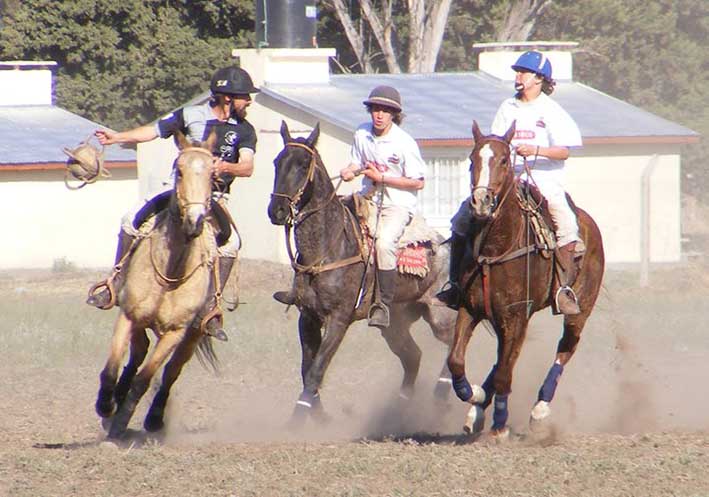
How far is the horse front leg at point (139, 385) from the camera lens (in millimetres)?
10211

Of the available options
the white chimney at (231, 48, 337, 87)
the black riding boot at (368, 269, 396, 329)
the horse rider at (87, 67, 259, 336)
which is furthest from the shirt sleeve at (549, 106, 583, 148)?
the white chimney at (231, 48, 337, 87)

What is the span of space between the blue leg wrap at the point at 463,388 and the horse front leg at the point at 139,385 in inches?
85.5

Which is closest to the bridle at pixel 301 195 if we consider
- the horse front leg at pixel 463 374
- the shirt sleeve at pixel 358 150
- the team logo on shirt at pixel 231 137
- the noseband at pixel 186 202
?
the team logo on shirt at pixel 231 137

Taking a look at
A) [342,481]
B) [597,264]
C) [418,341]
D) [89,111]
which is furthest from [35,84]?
[342,481]

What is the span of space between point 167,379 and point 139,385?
2.99ft

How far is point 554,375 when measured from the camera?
11430 mm

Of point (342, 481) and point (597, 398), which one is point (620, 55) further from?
point (342, 481)

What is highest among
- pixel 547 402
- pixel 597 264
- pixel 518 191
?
pixel 518 191

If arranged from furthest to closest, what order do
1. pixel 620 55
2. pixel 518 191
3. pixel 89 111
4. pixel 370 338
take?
pixel 620 55
pixel 89 111
pixel 370 338
pixel 518 191

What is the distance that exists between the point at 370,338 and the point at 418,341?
4.17 m

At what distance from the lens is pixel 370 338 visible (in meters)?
18.9

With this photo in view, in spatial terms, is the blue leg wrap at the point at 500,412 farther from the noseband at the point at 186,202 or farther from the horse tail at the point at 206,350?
the noseband at the point at 186,202

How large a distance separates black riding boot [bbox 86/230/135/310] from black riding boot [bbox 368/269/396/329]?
7.72 ft

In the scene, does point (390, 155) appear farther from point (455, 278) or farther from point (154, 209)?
point (154, 209)
